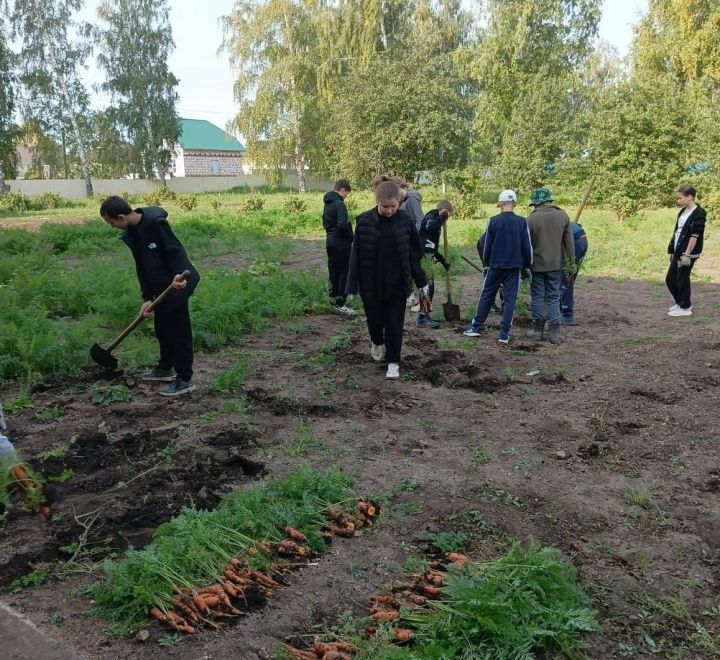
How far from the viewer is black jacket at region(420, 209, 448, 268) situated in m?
8.60

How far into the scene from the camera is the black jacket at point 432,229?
860 centimetres

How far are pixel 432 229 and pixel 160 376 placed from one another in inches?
157

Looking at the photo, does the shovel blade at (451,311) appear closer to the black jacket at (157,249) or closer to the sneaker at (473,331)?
the sneaker at (473,331)

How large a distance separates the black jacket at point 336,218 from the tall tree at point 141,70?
3933 centimetres

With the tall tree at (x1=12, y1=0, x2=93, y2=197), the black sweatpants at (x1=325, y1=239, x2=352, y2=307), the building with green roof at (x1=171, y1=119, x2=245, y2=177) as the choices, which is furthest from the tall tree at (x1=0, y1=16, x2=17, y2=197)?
the black sweatpants at (x1=325, y1=239, x2=352, y2=307)

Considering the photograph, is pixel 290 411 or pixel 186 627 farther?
pixel 290 411

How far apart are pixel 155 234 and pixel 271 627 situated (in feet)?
13.2

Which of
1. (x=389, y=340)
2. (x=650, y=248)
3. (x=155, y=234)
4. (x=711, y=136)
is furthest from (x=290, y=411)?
(x=711, y=136)

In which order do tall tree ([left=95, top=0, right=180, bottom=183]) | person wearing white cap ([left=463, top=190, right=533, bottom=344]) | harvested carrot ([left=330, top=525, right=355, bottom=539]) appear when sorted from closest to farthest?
harvested carrot ([left=330, top=525, right=355, bottom=539]), person wearing white cap ([left=463, top=190, right=533, bottom=344]), tall tree ([left=95, top=0, right=180, bottom=183])

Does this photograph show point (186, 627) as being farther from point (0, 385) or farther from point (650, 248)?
point (650, 248)

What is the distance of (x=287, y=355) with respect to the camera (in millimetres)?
7523

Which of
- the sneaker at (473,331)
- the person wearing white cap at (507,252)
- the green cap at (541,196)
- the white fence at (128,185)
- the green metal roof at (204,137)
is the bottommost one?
the sneaker at (473,331)

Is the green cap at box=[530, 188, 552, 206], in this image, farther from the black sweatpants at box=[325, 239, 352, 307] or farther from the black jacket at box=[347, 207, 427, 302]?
the black sweatpants at box=[325, 239, 352, 307]

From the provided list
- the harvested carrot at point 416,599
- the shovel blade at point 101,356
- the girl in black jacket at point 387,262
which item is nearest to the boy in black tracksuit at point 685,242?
the girl in black jacket at point 387,262
